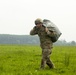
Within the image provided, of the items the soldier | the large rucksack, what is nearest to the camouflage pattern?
the soldier

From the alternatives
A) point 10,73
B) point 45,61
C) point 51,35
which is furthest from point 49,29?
point 10,73

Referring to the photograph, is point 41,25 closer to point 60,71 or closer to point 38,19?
point 38,19

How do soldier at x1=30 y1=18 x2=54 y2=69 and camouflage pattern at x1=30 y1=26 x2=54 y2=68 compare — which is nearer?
soldier at x1=30 y1=18 x2=54 y2=69

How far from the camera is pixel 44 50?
46.8 feet

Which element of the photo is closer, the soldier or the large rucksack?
the soldier

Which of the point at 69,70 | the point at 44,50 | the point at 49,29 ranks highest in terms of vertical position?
the point at 49,29

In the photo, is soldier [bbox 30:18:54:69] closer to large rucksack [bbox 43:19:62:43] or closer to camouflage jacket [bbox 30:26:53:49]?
camouflage jacket [bbox 30:26:53:49]

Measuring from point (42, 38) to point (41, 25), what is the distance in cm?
59

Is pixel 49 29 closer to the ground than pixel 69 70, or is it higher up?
higher up

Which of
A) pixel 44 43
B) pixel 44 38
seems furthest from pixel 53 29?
pixel 44 43

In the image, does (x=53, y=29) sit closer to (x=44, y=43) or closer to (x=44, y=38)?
(x=44, y=38)

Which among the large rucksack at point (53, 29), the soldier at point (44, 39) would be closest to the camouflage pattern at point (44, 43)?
the soldier at point (44, 39)

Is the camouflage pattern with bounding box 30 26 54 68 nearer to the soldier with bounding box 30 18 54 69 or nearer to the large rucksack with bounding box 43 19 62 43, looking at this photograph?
the soldier with bounding box 30 18 54 69

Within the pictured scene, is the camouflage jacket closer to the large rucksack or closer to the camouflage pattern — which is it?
the camouflage pattern
